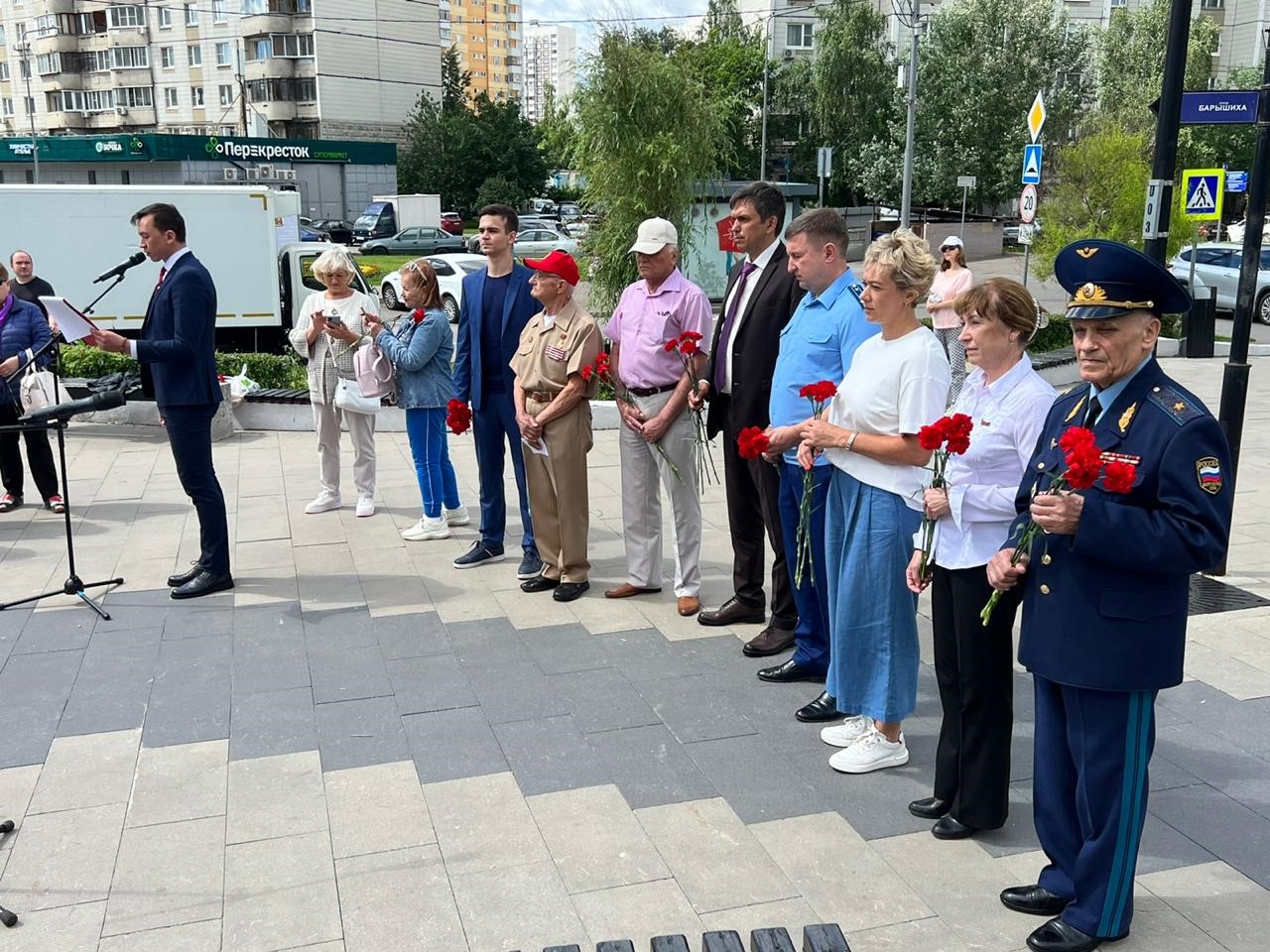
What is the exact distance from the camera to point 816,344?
15.1ft

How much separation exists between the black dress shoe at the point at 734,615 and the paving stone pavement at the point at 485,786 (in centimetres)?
8

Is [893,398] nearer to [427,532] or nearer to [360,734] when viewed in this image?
[360,734]

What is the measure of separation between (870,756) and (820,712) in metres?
0.47

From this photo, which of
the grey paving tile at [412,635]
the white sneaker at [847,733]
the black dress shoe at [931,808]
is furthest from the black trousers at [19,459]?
the black dress shoe at [931,808]

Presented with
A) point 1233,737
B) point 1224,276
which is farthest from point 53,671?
point 1224,276

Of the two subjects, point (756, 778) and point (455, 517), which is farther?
point (455, 517)

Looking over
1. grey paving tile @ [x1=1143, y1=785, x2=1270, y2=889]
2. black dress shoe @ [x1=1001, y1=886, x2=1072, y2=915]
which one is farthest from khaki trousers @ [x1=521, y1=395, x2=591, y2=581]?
black dress shoe @ [x1=1001, y1=886, x2=1072, y2=915]

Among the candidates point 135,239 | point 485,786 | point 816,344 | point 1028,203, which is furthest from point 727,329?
point 135,239

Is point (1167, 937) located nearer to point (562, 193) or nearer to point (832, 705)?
point (832, 705)

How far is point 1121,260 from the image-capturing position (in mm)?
2777

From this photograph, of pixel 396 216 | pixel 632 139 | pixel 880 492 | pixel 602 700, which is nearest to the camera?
pixel 880 492

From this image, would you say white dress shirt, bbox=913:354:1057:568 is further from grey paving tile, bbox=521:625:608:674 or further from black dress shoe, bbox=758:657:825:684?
grey paving tile, bbox=521:625:608:674

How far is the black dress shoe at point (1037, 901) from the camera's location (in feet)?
10.7

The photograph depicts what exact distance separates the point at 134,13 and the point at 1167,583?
75.4 metres
